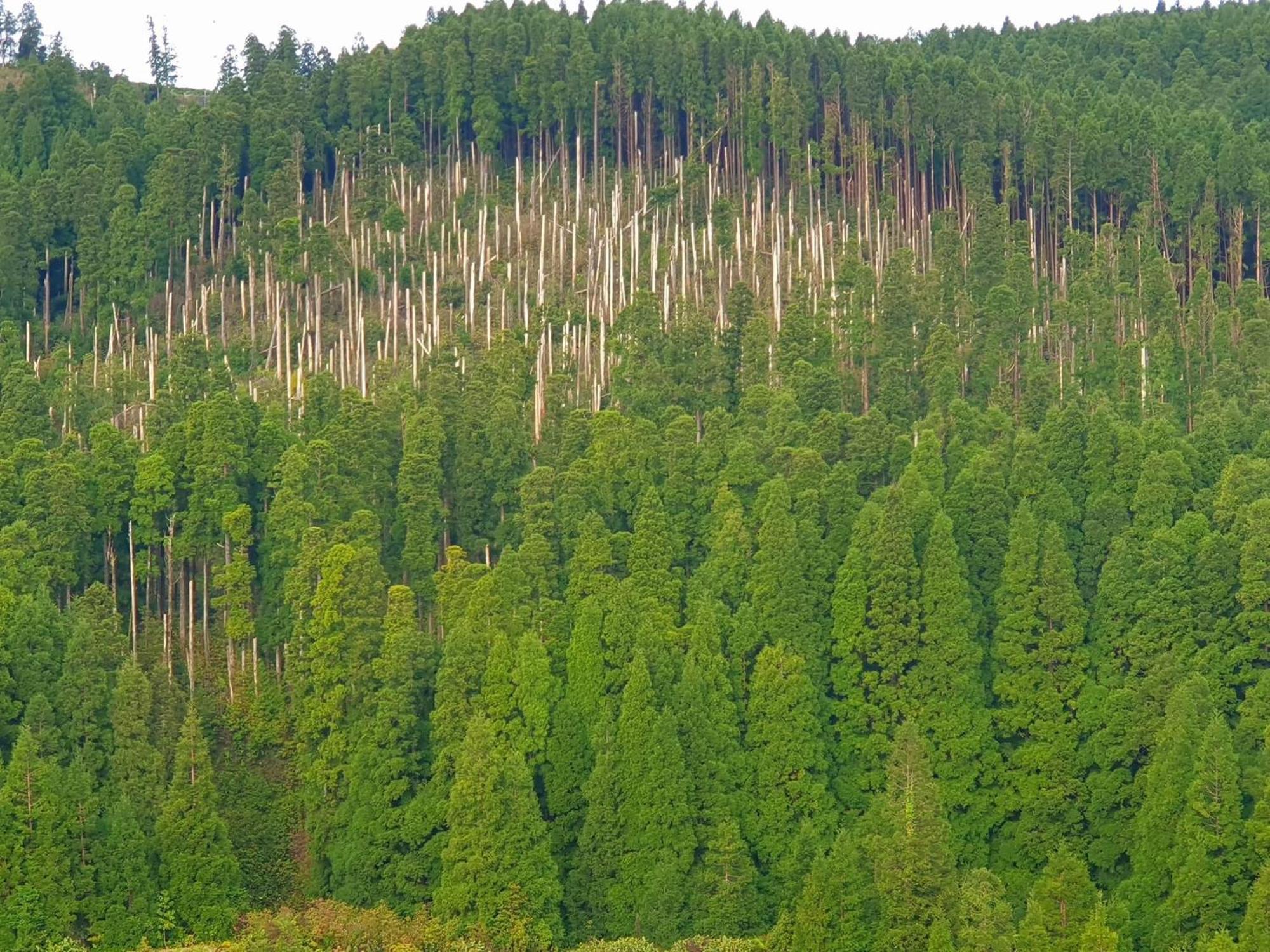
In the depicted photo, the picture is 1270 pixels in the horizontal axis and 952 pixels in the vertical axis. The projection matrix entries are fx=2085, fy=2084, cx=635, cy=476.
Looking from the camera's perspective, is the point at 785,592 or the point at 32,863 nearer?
the point at 32,863

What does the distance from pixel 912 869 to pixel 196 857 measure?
63.0 ft

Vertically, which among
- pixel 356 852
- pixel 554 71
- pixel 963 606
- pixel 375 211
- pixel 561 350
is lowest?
pixel 356 852

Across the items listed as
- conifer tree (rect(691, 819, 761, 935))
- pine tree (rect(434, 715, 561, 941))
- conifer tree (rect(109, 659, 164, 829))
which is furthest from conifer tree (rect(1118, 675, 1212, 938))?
conifer tree (rect(109, 659, 164, 829))

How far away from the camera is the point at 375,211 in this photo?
284ft

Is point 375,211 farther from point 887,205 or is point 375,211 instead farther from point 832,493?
point 832,493

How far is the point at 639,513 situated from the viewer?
205ft

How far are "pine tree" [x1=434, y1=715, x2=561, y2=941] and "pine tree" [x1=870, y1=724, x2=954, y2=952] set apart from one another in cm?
899

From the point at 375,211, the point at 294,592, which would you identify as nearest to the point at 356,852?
the point at 294,592

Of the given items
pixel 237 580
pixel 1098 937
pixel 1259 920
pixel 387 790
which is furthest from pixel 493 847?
pixel 1259 920

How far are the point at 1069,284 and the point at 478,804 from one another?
124 feet

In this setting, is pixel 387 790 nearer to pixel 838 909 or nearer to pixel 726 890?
pixel 726 890

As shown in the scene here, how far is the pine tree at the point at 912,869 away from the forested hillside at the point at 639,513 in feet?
0.44

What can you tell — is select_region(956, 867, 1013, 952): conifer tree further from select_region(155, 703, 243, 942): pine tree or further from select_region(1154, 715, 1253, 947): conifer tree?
select_region(155, 703, 243, 942): pine tree

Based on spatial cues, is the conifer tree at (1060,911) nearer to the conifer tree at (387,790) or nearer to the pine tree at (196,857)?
the conifer tree at (387,790)
